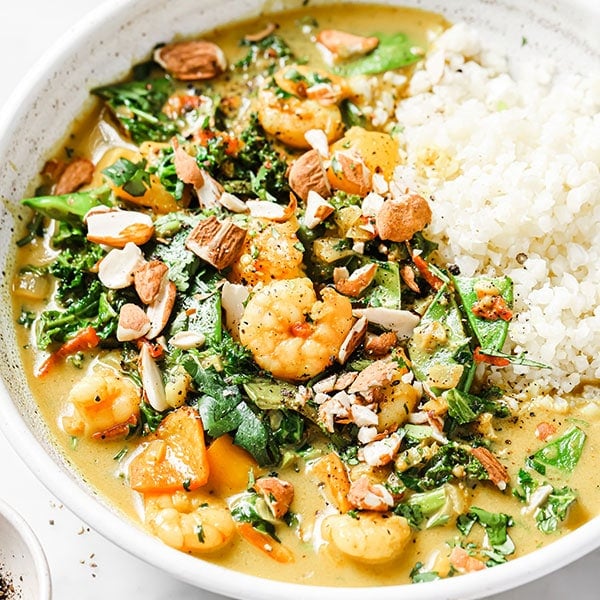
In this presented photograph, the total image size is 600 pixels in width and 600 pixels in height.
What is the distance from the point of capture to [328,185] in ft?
13.1

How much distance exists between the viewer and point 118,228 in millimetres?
3904

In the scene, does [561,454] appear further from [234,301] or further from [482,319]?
[234,301]

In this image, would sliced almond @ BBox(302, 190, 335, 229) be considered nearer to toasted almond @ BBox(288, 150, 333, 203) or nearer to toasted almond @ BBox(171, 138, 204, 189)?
toasted almond @ BBox(288, 150, 333, 203)

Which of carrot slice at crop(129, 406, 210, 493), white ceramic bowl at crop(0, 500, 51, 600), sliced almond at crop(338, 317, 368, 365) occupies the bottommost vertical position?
white ceramic bowl at crop(0, 500, 51, 600)

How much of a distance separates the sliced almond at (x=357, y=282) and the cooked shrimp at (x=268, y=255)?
0.17 m

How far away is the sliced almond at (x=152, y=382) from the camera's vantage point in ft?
11.9

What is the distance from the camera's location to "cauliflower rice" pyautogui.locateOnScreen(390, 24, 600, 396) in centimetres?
386

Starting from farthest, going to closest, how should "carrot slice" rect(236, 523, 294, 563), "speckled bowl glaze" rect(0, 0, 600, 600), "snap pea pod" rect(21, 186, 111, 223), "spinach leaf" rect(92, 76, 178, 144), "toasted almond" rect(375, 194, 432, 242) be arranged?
"spinach leaf" rect(92, 76, 178, 144) < "snap pea pod" rect(21, 186, 111, 223) < "toasted almond" rect(375, 194, 432, 242) < "carrot slice" rect(236, 523, 294, 563) < "speckled bowl glaze" rect(0, 0, 600, 600)

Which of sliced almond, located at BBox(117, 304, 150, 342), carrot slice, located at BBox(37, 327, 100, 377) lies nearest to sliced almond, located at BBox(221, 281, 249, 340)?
sliced almond, located at BBox(117, 304, 150, 342)

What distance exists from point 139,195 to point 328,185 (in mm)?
778

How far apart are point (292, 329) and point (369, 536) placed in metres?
0.79

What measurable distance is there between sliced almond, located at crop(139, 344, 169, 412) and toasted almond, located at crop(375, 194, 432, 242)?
1.02 metres

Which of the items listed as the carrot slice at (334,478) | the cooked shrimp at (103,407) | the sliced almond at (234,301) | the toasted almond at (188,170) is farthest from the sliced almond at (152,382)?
the toasted almond at (188,170)

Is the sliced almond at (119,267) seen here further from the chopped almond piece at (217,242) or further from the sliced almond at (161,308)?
the chopped almond piece at (217,242)
